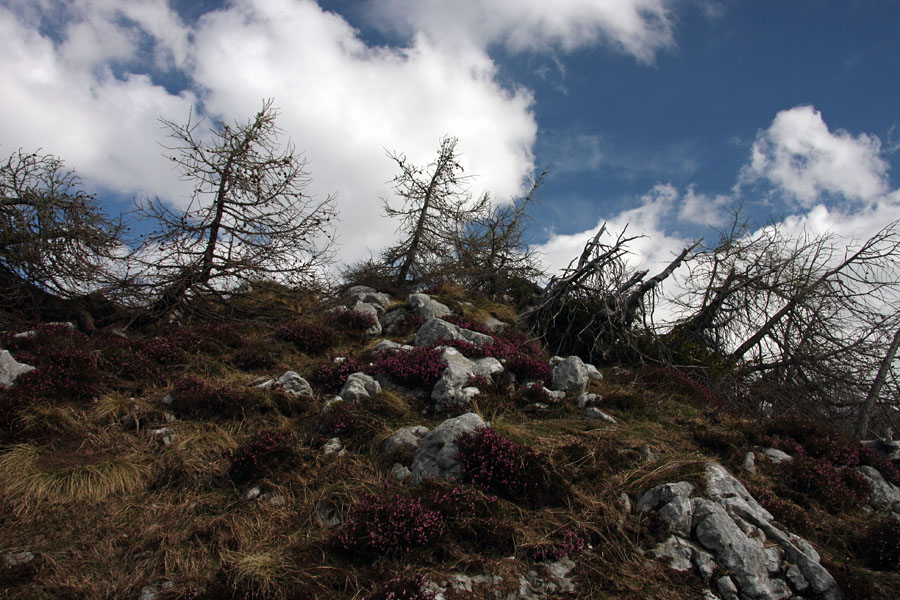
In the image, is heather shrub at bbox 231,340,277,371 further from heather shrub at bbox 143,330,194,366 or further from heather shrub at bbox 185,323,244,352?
heather shrub at bbox 143,330,194,366

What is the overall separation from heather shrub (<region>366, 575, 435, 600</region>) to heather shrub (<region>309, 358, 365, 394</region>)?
4870 mm

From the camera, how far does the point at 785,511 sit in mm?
5633

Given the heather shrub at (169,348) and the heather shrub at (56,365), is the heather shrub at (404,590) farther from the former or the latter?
the heather shrub at (169,348)

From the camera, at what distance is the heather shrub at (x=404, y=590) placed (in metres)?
3.87

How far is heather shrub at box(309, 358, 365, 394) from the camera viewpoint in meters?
8.64

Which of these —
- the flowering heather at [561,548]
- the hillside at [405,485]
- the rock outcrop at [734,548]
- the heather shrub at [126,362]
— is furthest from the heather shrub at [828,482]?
the heather shrub at [126,362]

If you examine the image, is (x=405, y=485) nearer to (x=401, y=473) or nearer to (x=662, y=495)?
(x=401, y=473)

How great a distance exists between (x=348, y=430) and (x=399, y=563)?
282 cm

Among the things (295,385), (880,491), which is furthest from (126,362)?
(880,491)

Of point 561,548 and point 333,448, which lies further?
point 333,448

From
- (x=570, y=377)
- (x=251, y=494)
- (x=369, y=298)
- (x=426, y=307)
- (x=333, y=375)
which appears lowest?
(x=251, y=494)

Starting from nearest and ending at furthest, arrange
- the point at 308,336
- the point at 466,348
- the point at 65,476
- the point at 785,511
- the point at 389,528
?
1. the point at 389,528
2. the point at 65,476
3. the point at 785,511
4. the point at 466,348
5. the point at 308,336

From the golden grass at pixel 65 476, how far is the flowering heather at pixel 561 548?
4.66 m

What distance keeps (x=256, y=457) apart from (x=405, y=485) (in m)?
1.89
